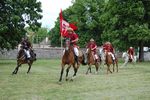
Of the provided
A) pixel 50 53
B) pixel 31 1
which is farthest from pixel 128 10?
pixel 50 53

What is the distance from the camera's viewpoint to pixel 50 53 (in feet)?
268

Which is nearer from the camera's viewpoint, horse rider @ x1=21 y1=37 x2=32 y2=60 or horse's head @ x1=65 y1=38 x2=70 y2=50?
horse's head @ x1=65 y1=38 x2=70 y2=50

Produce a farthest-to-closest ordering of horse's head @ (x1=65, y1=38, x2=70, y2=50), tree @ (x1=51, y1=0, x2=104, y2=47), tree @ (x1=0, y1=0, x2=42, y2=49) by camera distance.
Result: tree @ (x1=51, y1=0, x2=104, y2=47)
tree @ (x1=0, y1=0, x2=42, y2=49)
horse's head @ (x1=65, y1=38, x2=70, y2=50)

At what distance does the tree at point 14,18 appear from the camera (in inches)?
1934

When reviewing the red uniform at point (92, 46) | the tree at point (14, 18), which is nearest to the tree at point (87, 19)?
the tree at point (14, 18)

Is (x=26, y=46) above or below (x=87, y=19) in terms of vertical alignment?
below

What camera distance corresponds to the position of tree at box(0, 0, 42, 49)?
49125 mm

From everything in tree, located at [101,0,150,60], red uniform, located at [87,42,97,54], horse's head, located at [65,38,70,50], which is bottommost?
red uniform, located at [87,42,97,54]

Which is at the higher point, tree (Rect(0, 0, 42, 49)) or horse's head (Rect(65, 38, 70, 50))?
tree (Rect(0, 0, 42, 49))

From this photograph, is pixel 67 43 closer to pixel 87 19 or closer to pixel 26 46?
pixel 26 46

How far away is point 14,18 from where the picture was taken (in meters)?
49.2

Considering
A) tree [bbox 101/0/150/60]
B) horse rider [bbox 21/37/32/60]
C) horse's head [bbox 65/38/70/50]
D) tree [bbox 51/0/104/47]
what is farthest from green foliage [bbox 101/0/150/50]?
horse's head [bbox 65/38/70/50]

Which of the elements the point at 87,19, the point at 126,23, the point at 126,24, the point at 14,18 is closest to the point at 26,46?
the point at 14,18

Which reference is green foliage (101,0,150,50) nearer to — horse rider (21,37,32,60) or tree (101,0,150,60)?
tree (101,0,150,60)
